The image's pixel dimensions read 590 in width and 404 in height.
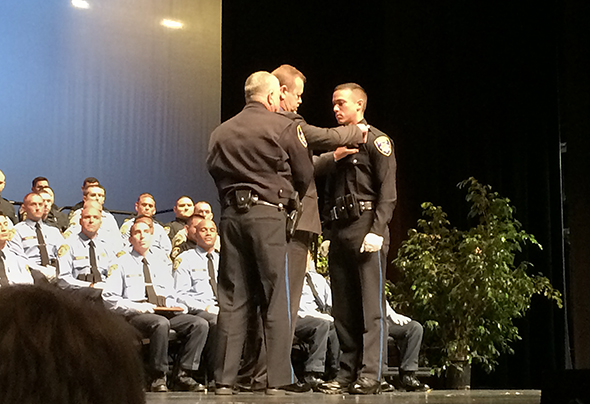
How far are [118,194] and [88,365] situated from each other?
6558 mm

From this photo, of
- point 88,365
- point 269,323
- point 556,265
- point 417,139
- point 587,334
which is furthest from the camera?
point 417,139

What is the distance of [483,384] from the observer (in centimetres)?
683

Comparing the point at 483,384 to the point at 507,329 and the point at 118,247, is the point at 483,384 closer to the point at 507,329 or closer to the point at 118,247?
the point at 507,329

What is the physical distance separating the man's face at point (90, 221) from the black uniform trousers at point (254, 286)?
2.12m

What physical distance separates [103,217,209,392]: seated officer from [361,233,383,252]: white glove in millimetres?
1571

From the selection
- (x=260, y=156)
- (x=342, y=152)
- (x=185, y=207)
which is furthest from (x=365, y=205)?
(x=185, y=207)

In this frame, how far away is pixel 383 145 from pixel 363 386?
1.06 meters

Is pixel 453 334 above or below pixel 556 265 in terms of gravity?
below

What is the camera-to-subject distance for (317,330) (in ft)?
16.5

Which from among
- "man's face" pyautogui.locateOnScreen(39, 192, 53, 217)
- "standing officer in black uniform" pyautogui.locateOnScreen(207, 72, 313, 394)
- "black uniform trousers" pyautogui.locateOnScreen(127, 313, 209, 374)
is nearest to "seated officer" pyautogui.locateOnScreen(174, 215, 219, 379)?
"black uniform trousers" pyautogui.locateOnScreen(127, 313, 209, 374)

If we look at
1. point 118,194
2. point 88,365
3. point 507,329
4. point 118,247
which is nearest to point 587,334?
point 507,329

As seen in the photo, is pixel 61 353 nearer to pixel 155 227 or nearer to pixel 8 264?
pixel 8 264

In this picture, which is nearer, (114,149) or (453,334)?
(453,334)

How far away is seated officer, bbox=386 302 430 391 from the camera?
5133 millimetres
